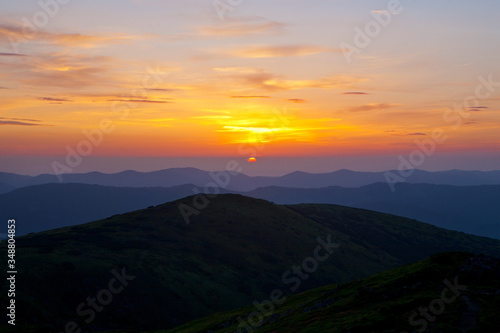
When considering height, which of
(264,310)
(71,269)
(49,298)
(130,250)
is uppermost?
(130,250)

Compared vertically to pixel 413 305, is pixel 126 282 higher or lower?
higher

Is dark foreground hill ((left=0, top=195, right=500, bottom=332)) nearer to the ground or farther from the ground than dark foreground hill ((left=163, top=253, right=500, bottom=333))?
farther from the ground

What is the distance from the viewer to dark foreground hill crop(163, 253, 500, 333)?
5156 centimetres

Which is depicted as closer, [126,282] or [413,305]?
[413,305]

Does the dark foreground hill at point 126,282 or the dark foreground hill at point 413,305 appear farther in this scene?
the dark foreground hill at point 126,282

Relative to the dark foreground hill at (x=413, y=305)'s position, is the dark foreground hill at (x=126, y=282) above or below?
above

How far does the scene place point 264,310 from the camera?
94.8 m

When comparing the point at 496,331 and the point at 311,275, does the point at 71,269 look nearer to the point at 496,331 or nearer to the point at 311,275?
the point at 311,275

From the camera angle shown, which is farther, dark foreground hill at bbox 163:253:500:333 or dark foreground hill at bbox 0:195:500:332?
dark foreground hill at bbox 0:195:500:332

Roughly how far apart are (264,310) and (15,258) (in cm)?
Answer: 9244

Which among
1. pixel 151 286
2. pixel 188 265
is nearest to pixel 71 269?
pixel 151 286

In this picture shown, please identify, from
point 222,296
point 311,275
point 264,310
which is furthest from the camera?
point 311,275

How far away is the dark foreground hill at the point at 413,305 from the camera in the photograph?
169 feet

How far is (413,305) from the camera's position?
57312 millimetres
